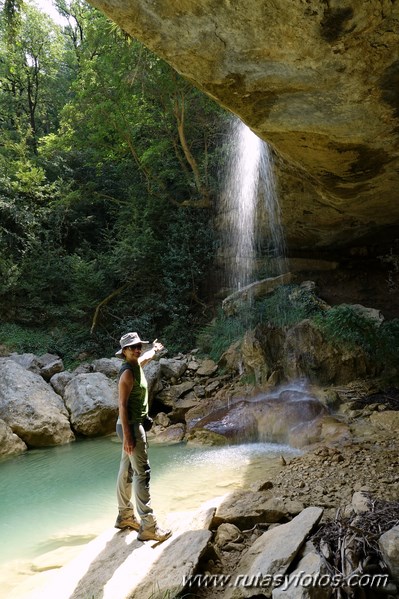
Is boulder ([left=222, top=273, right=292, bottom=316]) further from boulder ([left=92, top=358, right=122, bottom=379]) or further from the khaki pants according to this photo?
the khaki pants

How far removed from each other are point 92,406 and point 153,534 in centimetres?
521

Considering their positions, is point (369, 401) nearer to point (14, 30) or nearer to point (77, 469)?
point (77, 469)

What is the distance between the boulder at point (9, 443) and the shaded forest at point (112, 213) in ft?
15.6

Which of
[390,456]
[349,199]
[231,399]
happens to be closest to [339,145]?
[349,199]

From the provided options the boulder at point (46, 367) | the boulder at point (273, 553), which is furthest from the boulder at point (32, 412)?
the boulder at point (273, 553)

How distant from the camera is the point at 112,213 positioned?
48.0 feet

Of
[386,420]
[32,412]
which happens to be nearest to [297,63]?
[386,420]

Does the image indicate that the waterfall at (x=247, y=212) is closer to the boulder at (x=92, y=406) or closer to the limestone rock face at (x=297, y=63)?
the limestone rock face at (x=297, y=63)

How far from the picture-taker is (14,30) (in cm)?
706

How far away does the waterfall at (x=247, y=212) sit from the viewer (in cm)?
895

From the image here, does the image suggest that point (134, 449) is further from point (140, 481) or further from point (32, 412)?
point (32, 412)

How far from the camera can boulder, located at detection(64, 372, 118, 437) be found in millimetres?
8195

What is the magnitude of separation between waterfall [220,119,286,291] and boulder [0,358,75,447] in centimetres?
609

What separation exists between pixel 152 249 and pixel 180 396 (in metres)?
5.35
